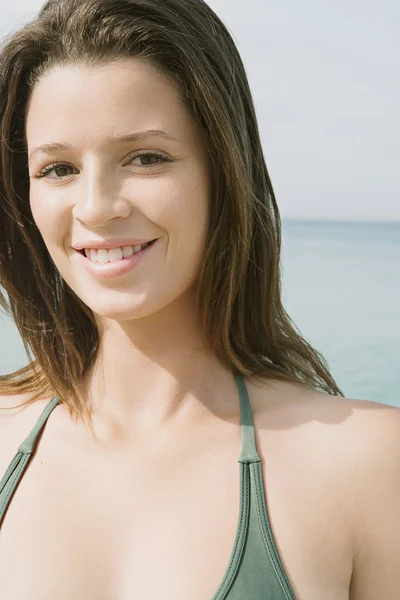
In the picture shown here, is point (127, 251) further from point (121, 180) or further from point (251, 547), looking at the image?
point (251, 547)

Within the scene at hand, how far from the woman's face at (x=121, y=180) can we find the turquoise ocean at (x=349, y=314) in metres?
4.18

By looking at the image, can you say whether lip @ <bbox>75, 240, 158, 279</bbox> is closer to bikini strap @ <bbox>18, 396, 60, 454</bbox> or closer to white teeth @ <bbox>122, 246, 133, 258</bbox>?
white teeth @ <bbox>122, 246, 133, 258</bbox>

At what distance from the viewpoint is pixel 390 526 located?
206 cm

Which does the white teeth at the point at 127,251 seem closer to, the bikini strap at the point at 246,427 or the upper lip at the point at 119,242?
the upper lip at the point at 119,242

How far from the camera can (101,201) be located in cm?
197

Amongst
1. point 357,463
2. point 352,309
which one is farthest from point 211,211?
point 352,309

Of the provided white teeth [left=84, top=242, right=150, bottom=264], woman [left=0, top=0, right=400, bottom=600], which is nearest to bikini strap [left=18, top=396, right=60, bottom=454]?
woman [left=0, top=0, right=400, bottom=600]

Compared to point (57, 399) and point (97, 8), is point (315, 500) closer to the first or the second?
point (57, 399)

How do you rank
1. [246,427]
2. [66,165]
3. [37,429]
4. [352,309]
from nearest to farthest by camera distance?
[66,165]
[246,427]
[37,429]
[352,309]

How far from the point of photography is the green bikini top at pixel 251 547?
6.28ft

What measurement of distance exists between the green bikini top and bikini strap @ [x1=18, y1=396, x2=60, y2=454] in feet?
0.37

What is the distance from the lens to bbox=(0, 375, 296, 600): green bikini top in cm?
191

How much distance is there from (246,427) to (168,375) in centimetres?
24

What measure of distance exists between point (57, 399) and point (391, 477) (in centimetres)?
92
